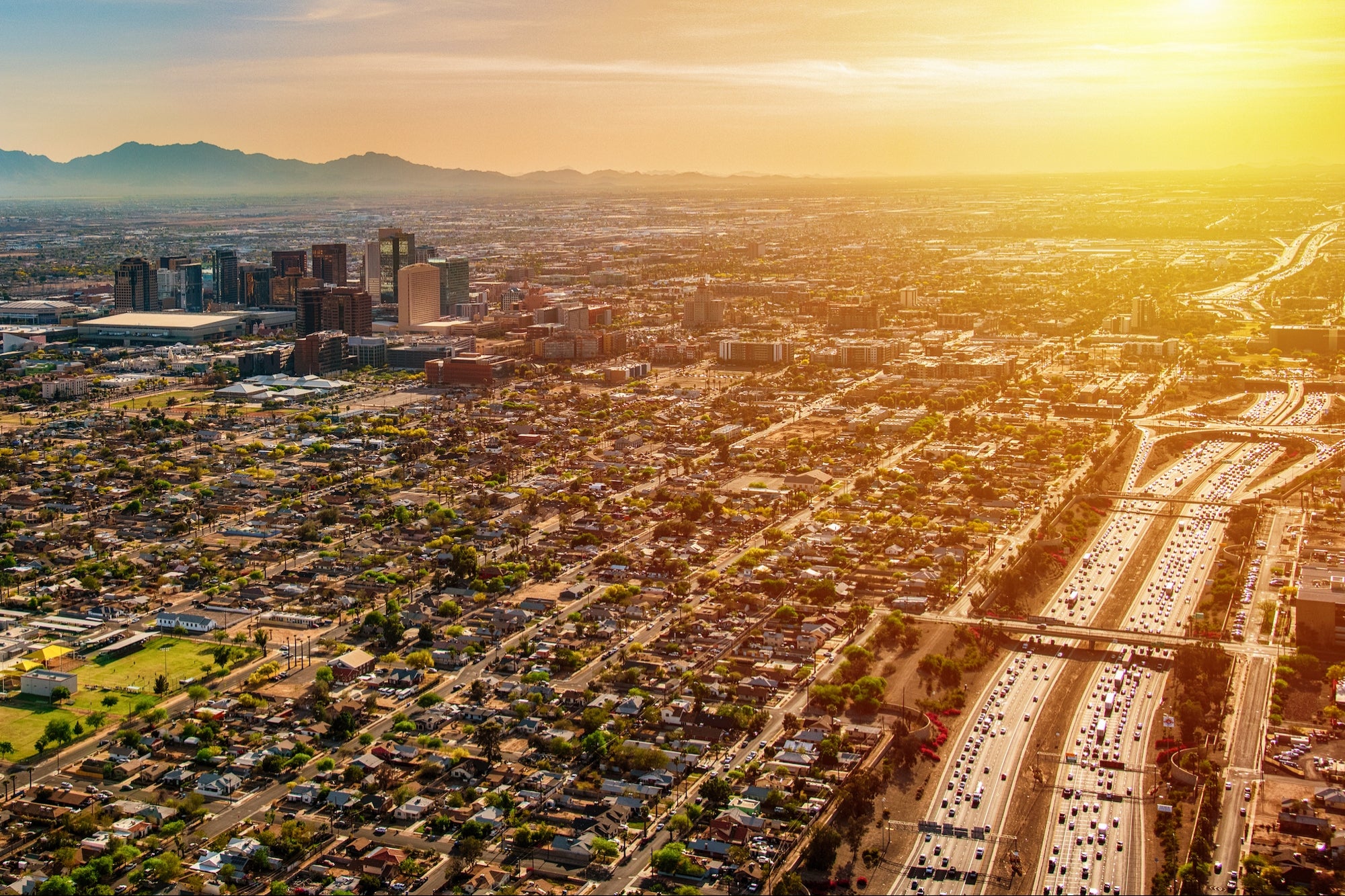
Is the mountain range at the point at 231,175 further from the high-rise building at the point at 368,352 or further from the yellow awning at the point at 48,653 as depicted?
the yellow awning at the point at 48,653

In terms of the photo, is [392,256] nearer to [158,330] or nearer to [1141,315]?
[158,330]

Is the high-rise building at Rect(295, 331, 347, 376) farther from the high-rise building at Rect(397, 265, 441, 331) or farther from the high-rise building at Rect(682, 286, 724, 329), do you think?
the high-rise building at Rect(682, 286, 724, 329)

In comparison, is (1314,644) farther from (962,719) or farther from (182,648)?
(182,648)

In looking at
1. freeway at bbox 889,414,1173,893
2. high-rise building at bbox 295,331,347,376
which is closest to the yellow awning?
freeway at bbox 889,414,1173,893

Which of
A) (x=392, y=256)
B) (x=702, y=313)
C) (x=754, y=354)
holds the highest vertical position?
(x=392, y=256)

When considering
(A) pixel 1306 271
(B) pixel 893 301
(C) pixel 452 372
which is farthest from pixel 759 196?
(C) pixel 452 372

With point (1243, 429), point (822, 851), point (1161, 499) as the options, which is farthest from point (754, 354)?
point (822, 851)
